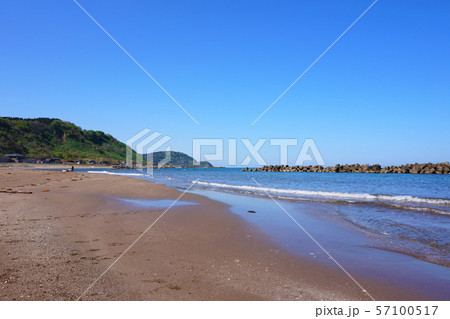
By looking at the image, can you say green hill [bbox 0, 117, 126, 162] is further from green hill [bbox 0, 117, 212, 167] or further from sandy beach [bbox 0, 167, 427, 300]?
sandy beach [bbox 0, 167, 427, 300]

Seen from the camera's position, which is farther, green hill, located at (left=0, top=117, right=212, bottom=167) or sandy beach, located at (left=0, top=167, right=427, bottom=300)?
green hill, located at (left=0, top=117, right=212, bottom=167)

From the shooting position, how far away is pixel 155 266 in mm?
4512

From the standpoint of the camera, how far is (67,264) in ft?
14.2

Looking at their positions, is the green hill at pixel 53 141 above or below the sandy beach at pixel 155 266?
above

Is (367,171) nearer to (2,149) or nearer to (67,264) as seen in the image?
(67,264)

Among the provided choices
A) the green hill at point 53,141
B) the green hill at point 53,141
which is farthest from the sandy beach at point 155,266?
the green hill at point 53,141

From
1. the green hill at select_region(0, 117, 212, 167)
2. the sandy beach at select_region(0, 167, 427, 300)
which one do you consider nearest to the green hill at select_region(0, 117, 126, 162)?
the green hill at select_region(0, 117, 212, 167)

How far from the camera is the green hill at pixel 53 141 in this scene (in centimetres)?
10312

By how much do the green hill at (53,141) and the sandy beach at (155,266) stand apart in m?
112

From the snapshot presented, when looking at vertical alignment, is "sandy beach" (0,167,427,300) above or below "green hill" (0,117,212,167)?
below

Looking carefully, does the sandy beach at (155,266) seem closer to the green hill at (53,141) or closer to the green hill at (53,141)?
the green hill at (53,141)

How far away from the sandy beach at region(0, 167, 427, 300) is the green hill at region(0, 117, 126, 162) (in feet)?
367

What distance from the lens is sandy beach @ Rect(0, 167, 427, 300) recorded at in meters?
3.52
